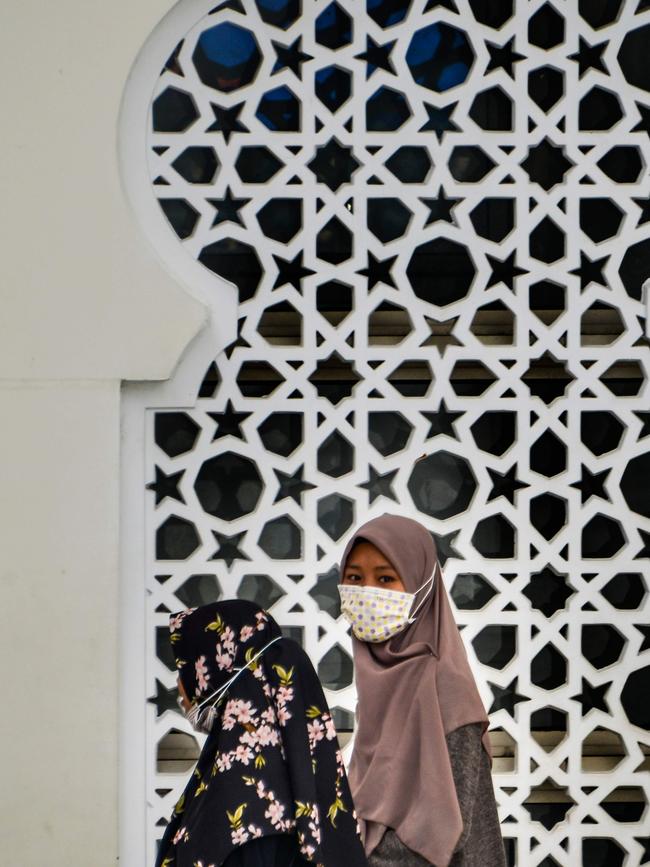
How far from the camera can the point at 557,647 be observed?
2672mm

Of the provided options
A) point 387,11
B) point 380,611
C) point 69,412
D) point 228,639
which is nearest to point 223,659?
point 228,639

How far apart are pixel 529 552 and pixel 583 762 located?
22.3 inches

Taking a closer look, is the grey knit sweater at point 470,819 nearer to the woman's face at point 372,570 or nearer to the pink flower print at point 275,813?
the woman's face at point 372,570

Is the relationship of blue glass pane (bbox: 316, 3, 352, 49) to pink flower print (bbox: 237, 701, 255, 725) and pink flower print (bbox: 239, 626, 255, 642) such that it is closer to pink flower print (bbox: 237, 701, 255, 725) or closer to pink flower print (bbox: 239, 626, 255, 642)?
pink flower print (bbox: 239, 626, 255, 642)

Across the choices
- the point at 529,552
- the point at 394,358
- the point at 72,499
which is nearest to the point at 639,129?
the point at 394,358

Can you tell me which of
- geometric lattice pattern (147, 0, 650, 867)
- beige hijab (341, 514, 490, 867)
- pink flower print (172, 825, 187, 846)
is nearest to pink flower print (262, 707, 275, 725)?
pink flower print (172, 825, 187, 846)

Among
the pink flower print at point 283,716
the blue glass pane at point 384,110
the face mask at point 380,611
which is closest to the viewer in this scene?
the pink flower print at point 283,716

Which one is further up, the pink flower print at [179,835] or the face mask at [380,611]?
the face mask at [380,611]

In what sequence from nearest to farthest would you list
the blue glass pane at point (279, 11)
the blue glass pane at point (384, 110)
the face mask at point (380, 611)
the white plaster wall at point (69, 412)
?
the face mask at point (380, 611)
the white plaster wall at point (69, 412)
the blue glass pane at point (279, 11)
the blue glass pane at point (384, 110)

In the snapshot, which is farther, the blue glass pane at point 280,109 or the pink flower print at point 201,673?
the blue glass pane at point 280,109

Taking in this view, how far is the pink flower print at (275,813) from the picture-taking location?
1.75 meters

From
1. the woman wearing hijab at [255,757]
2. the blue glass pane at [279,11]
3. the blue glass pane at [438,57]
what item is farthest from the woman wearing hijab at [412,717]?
the blue glass pane at [279,11]

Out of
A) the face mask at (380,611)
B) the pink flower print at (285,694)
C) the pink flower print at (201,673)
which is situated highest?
the face mask at (380,611)

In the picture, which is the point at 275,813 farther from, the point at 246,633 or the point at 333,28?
the point at 333,28
